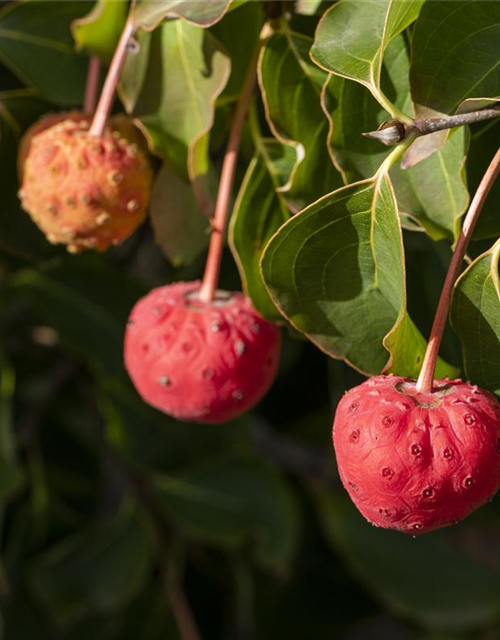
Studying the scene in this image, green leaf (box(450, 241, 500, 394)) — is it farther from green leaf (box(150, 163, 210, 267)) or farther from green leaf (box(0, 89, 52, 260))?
green leaf (box(0, 89, 52, 260))

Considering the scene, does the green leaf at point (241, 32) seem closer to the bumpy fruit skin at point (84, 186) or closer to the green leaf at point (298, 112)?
the green leaf at point (298, 112)

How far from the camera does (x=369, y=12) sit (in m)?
0.94

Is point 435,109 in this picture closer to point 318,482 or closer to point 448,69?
point 448,69

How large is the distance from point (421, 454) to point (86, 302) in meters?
1.16

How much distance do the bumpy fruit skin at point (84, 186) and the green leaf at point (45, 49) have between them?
0.74 ft

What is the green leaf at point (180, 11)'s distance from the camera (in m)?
0.95

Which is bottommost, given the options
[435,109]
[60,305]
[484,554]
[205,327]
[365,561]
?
[484,554]

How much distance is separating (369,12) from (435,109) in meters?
0.11

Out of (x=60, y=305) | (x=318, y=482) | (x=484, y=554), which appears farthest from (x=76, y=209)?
(x=484, y=554)

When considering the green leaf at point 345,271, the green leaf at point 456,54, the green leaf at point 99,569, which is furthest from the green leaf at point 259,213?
the green leaf at point 99,569

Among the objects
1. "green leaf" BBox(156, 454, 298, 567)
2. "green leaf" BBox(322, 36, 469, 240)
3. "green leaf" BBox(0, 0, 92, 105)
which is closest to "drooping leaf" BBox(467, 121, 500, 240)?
"green leaf" BBox(322, 36, 469, 240)

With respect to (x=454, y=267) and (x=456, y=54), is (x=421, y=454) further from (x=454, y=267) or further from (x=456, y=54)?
(x=456, y=54)

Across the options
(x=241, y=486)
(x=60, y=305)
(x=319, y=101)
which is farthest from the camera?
(x=241, y=486)

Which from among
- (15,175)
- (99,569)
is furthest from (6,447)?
(15,175)
